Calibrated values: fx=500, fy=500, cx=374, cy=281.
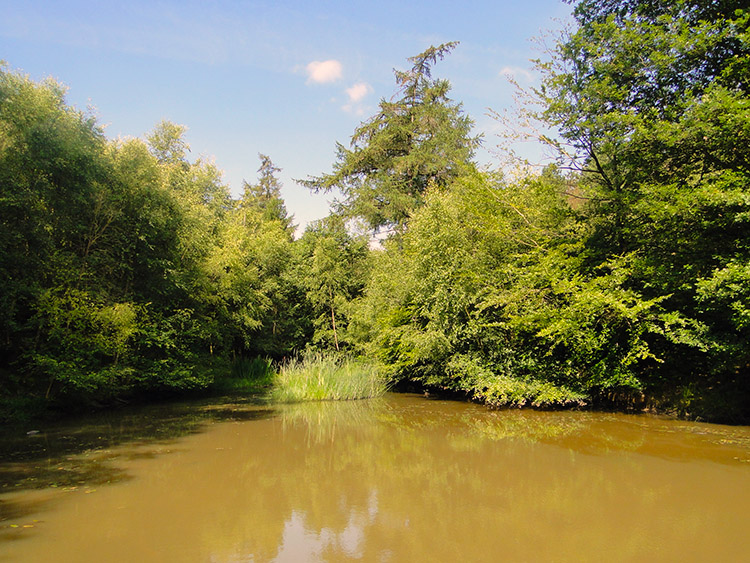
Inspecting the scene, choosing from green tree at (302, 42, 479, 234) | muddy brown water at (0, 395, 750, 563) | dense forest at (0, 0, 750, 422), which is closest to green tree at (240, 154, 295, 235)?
green tree at (302, 42, 479, 234)

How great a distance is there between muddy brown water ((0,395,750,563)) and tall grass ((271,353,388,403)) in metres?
4.08

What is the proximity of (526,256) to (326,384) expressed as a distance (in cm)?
685

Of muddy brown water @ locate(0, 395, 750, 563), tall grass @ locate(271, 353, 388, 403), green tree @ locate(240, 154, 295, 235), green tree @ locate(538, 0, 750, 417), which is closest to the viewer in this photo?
muddy brown water @ locate(0, 395, 750, 563)

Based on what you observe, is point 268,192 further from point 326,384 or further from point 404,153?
point 326,384

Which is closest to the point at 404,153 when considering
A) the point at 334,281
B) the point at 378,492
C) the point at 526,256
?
the point at 334,281

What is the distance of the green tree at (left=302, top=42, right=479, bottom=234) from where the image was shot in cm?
2234

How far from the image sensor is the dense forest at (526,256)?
33.2ft

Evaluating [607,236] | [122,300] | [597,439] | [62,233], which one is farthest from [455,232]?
[62,233]

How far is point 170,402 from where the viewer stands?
597 inches

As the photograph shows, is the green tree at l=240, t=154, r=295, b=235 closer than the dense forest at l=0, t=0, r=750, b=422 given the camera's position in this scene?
No

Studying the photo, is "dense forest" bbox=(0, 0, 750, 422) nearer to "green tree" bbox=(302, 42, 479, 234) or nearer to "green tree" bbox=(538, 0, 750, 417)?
"green tree" bbox=(538, 0, 750, 417)

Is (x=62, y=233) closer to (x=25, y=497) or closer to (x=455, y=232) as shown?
(x=25, y=497)

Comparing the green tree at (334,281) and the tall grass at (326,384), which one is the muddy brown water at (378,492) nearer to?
the tall grass at (326,384)

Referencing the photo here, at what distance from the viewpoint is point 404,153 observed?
24453 millimetres
